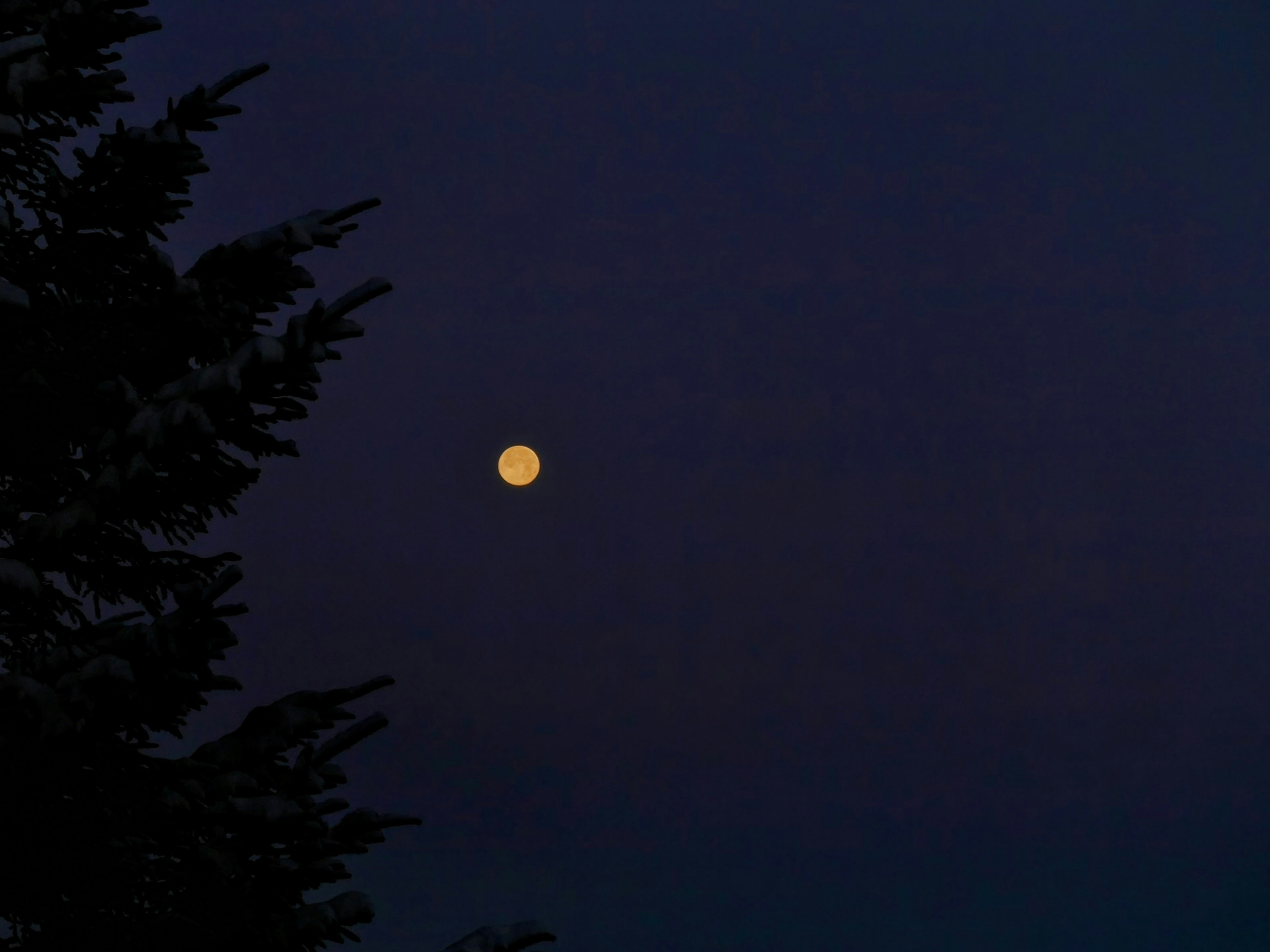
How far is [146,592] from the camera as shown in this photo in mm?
4656

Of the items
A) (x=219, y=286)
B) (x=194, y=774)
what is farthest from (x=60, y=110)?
(x=194, y=774)

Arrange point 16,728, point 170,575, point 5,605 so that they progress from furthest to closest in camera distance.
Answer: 1. point 170,575
2. point 5,605
3. point 16,728

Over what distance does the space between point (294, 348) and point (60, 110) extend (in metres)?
2.57

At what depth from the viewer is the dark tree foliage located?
10.9 ft

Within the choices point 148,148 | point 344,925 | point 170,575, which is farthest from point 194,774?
point 148,148

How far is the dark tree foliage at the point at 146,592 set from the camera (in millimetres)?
3336

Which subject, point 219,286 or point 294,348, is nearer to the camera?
point 294,348

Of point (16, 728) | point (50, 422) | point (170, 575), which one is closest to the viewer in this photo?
point (16, 728)

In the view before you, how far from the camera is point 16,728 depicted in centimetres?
329

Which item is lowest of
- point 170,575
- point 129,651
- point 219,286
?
point 129,651

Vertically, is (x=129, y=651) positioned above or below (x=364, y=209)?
below

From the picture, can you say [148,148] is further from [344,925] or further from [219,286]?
[344,925]

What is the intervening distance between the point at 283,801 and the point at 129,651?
76 cm

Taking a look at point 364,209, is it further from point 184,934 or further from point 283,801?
point 184,934
